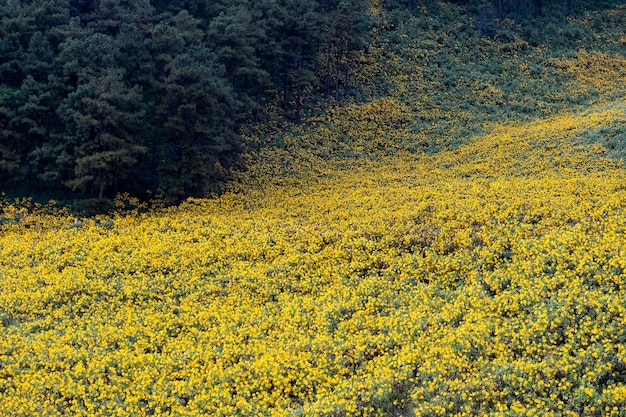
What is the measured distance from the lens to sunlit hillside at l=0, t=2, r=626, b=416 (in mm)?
10336

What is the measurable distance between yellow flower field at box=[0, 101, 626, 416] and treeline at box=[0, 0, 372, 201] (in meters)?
4.39

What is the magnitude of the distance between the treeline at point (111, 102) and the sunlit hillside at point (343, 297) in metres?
2.01

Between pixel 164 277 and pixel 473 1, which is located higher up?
pixel 473 1

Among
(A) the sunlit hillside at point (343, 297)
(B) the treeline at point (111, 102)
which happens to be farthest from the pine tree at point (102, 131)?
(A) the sunlit hillside at point (343, 297)

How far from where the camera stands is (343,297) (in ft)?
49.0

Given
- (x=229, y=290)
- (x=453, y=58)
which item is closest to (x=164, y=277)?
(x=229, y=290)

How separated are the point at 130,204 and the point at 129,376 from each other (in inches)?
A: 688

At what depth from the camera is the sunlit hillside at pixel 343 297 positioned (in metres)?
10.3

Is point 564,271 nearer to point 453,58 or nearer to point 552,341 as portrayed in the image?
point 552,341

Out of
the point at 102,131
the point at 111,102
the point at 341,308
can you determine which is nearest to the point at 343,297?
the point at 341,308

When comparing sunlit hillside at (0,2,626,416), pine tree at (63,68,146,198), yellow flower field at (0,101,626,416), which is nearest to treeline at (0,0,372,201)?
pine tree at (63,68,146,198)

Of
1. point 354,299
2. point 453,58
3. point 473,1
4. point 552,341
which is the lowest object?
point 354,299

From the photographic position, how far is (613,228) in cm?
1468

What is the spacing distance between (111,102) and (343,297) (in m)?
18.7
